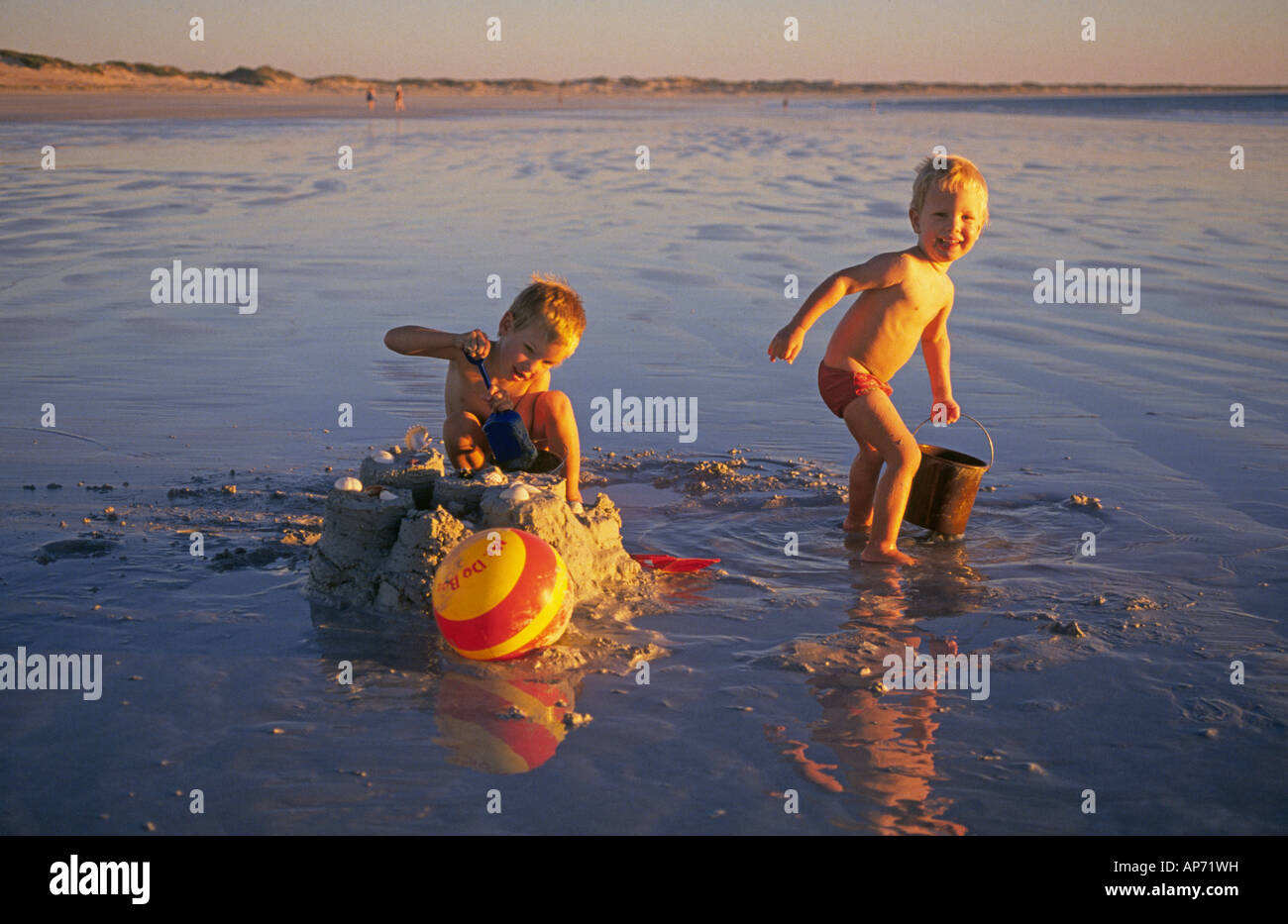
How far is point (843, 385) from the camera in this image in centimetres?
551

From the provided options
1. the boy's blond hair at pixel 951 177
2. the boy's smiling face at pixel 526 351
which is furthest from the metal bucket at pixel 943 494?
the boy's smiling face at pixel 526 351

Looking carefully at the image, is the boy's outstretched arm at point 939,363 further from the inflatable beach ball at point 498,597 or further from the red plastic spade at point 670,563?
the inflatable beach ball at point 498,597

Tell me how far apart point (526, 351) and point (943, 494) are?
206cm

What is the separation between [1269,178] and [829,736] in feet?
63.1

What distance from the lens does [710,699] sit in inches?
149

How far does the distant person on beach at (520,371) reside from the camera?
195 inches

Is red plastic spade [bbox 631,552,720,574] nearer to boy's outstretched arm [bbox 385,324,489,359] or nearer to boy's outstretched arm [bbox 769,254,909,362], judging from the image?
boy's outstretched arm [bbox 769,254,909,362]

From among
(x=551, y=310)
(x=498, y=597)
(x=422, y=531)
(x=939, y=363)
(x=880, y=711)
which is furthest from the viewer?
(x=939, y=363)

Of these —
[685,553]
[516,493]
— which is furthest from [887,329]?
[516,493]

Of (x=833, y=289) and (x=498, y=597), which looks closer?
(x=498, y=597)

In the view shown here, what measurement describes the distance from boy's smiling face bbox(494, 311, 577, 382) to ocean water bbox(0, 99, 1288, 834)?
3.22 feet

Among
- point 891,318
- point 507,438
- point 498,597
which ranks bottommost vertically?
point 498,597

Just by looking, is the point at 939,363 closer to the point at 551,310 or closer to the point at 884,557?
the point at 884,557
